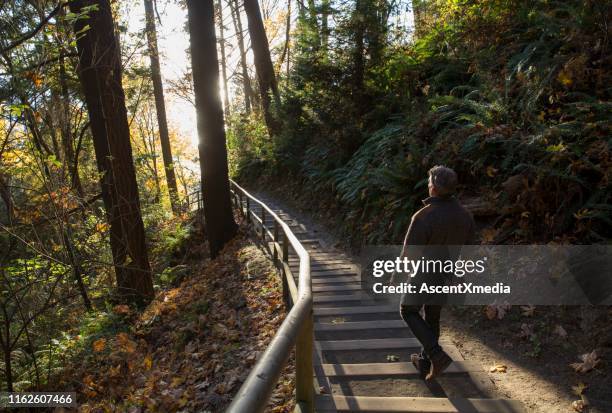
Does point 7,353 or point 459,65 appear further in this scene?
point 459,65

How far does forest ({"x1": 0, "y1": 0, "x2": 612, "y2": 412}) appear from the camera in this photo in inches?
205

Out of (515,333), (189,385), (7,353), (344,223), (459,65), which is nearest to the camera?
(515,333)

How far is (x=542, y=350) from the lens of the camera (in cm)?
479

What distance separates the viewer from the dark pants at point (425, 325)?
13.5ft

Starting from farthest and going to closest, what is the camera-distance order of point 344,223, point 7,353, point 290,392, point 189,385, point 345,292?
1. point 344,223
2. point 345,292
3. point 7,353
4. point 189,385
5. point 290,392

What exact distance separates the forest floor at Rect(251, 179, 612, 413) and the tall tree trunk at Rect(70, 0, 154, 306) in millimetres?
5868

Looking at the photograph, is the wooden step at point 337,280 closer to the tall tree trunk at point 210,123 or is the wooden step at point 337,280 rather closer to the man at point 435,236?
the man at point 435,236

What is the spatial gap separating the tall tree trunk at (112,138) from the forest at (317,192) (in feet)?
0.12

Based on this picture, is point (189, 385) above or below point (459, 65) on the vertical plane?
below

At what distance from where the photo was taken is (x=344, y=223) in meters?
10.8

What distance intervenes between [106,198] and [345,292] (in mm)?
5268

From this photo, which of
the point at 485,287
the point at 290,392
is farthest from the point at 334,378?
the point at 485,287

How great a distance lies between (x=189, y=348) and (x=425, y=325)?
4.28 m

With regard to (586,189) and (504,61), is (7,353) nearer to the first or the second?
(586,189)
